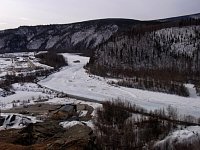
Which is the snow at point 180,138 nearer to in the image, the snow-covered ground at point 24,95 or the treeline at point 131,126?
the treeline at point 131,126

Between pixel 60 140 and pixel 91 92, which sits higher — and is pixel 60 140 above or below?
above

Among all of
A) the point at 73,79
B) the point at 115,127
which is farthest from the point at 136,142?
the point at 73,79

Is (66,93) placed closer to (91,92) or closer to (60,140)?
(91,92)

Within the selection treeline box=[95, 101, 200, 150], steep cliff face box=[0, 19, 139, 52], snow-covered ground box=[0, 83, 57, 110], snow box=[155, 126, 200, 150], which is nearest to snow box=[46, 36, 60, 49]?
steep cliff face box=[0, 19, 139, 52]

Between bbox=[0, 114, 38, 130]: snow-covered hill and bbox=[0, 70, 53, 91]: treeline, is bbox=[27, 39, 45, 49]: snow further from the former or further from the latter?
bbox=[0, 114, 38, 130]: snow-covered hill

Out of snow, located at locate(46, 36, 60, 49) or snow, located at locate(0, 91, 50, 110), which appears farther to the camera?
snow, located at locate(46, 36, 60, 49)

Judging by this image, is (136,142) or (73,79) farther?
(73,79)
